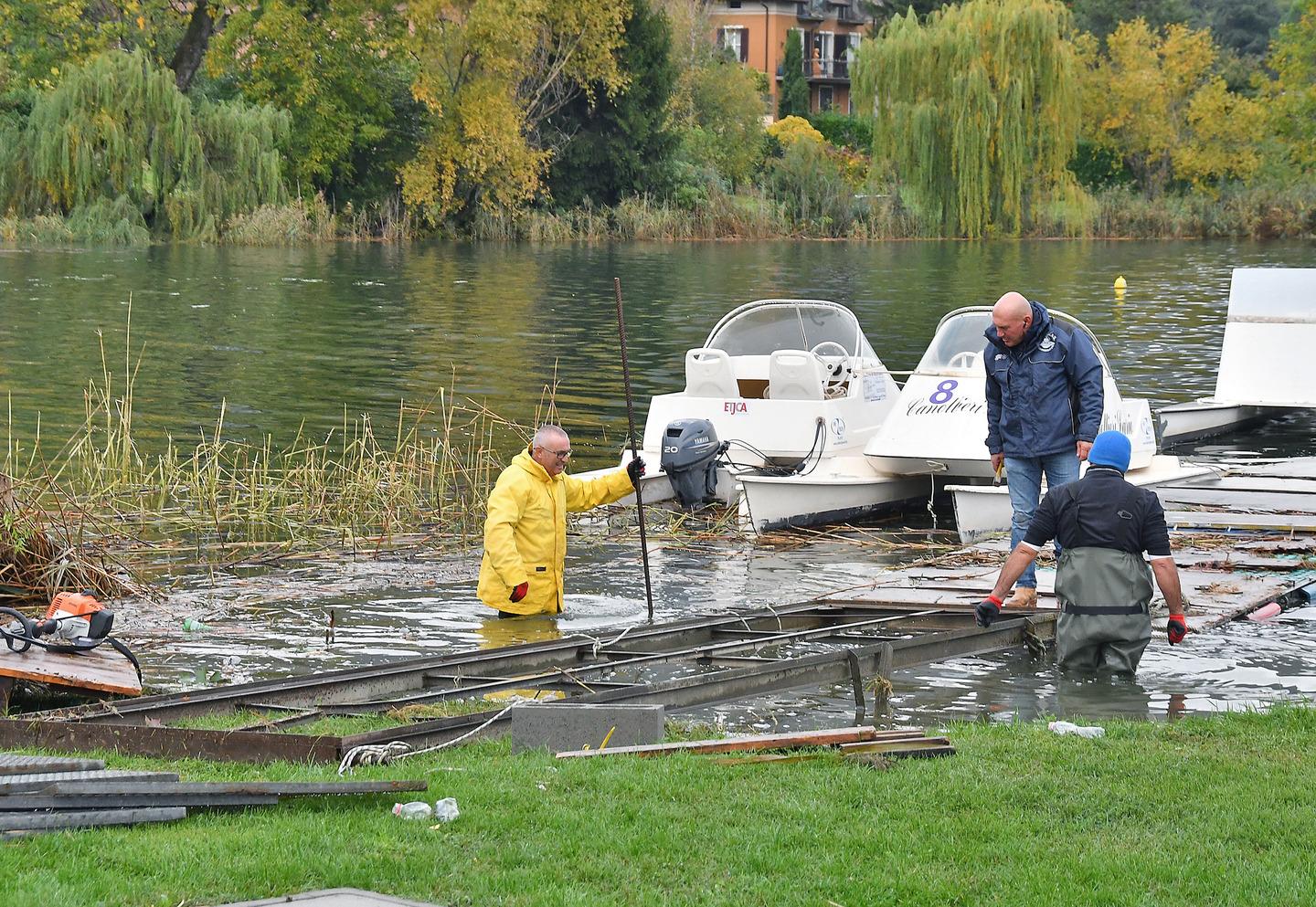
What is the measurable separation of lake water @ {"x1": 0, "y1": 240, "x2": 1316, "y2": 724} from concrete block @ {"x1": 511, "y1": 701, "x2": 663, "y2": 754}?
6.28ft

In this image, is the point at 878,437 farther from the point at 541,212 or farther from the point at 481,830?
the point at 541,212

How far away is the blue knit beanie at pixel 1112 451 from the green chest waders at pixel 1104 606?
47 cm

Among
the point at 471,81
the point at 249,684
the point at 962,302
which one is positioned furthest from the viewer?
the point at 471,81

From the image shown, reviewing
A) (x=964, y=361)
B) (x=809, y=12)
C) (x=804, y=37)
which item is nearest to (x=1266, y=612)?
(x=964, y=361)

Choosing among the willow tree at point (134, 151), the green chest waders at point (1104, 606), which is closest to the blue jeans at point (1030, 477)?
the green chest waders at point (1104, 606)

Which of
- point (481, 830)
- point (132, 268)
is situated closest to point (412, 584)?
point (481, 830)

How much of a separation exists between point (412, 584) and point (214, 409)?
11227 millimetres

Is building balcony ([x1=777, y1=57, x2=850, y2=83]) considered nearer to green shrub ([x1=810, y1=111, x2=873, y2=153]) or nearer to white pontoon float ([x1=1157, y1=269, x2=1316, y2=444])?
green shrub ([x1=810, y1=111, x2=873, y2=153])

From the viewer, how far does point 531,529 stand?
11719 millimetres

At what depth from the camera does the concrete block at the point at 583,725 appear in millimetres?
7598

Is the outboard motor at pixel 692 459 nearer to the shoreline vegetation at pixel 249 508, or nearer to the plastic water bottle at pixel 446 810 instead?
the shoreline vegetation at pixel 249 508

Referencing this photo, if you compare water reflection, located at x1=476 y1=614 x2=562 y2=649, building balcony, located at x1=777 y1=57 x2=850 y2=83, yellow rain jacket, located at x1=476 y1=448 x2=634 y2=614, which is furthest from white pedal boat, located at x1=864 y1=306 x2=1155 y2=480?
building balcony, located at x1=777 y1=57 x2=850 y2=83

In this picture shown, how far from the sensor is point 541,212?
66125mm

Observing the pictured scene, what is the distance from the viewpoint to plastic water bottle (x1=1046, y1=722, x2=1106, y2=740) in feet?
26.7
